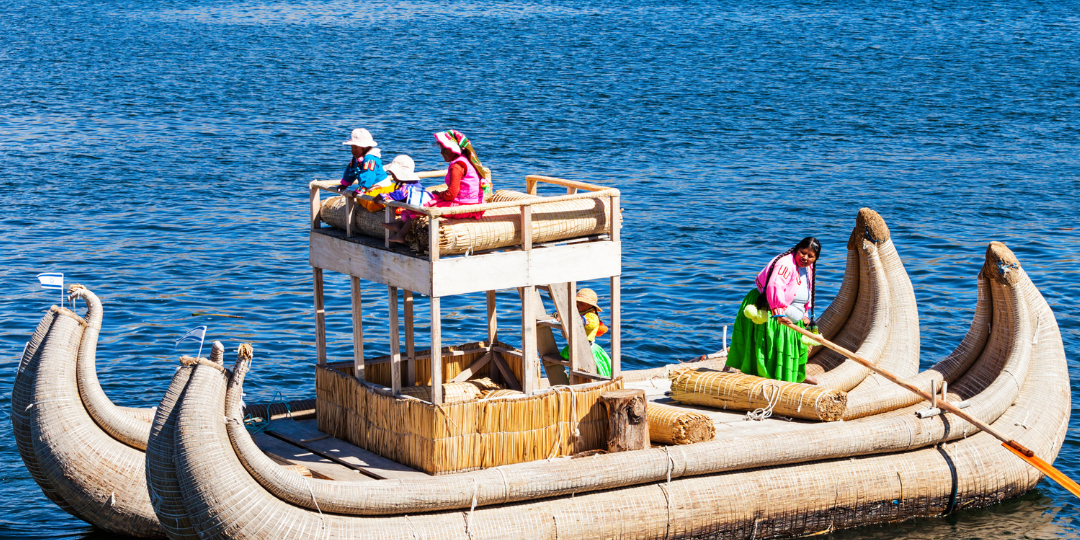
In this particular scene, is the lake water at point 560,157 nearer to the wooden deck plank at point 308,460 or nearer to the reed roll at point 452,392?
the wooden deck plank at point 308,460

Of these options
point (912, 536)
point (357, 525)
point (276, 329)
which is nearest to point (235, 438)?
point (357, 525)

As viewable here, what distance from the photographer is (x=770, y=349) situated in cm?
Answer: 1474

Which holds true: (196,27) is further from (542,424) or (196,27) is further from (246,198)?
(542,424)

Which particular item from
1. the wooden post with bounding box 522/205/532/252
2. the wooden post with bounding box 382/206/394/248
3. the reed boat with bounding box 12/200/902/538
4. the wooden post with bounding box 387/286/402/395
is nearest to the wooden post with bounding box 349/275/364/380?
the wooden post with bounding box 387/286/402/395

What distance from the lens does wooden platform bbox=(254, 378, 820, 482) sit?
1233 centimetres

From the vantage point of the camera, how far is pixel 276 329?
22.2 metres

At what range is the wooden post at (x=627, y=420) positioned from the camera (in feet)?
41.4

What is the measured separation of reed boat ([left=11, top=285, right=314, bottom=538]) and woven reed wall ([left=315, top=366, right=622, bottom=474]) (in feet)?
6.71

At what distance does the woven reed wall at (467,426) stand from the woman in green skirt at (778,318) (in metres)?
2.25

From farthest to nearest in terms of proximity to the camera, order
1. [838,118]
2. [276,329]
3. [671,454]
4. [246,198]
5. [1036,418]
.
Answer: [838,118], [246,198], [276,329], [1036,418], [671,454]

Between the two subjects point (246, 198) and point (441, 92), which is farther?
point (441, 92)

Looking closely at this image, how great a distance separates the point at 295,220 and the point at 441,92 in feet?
74.0

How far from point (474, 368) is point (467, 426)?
239 cm

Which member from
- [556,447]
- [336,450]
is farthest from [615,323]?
[336,450]
